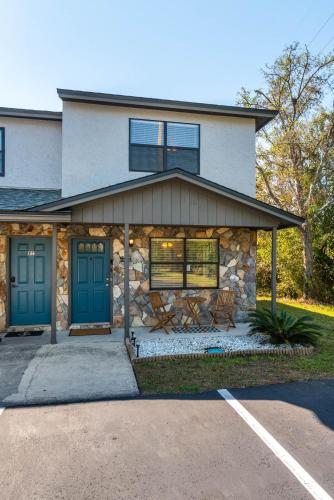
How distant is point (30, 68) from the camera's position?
30.6ft

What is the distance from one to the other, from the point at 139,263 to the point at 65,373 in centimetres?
354

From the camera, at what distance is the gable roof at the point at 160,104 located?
7.77m

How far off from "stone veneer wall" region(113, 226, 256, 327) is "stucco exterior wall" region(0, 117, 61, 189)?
2.78m

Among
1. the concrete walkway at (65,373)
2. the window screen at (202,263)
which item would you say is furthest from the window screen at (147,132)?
the concrete walkway at (65,373)

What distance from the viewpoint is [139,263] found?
7965mm

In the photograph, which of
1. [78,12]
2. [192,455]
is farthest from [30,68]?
[192,455]

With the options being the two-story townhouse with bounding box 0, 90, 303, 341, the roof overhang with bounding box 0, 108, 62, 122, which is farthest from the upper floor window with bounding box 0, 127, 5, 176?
the roof overhang with bounding box 0, 108, 62, 122

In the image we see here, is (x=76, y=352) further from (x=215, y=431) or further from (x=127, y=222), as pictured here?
(x=215, y=431)

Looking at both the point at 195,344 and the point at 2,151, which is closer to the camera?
the point at 195,344

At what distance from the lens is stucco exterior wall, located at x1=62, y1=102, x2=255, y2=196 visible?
7914 millimetres

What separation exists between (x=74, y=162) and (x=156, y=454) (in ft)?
22.3

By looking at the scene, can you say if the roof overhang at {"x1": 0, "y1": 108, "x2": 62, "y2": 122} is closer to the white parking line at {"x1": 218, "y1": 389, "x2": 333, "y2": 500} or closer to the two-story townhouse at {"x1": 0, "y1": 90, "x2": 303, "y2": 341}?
the two-story townhouse at {"x1": 0, "y1": 90, "x2": 303, "y2": 341}

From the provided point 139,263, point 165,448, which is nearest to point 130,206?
point 139,263

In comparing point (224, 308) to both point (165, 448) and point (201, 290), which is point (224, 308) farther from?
point (165, 448)
